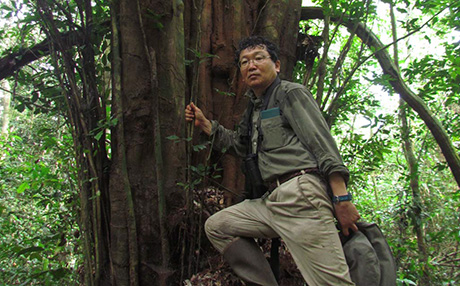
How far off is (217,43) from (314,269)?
2439mm

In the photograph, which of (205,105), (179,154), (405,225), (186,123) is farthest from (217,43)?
(405,225)

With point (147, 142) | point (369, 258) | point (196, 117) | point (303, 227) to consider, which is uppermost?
point (196, 117)

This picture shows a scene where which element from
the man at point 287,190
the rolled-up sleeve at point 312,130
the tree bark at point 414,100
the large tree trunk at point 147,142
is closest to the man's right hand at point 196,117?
the large tree trunk at point 147,142

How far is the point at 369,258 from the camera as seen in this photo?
6.29ft

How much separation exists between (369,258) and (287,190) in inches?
24.0

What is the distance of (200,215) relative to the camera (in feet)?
8.21

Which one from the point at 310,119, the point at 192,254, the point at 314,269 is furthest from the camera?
the point at 192,254

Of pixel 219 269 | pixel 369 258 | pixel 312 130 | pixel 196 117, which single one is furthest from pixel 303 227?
pixel 196 117

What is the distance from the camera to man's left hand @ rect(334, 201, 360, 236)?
6.29ft

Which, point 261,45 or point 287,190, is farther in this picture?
point 261,45

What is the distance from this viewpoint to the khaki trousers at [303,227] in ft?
5.98

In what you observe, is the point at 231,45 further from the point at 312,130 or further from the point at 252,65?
the point at 312,130

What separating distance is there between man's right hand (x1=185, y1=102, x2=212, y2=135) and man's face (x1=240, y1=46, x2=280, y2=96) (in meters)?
0.51

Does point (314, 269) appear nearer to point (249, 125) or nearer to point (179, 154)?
point (249, 125)
